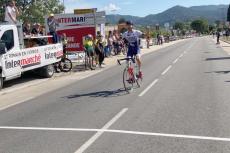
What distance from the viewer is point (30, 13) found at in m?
59.8

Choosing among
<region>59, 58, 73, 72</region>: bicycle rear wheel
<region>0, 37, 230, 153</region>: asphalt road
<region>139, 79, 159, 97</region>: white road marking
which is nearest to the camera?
<region>0, 37, 230, 153</region>: asphalt road

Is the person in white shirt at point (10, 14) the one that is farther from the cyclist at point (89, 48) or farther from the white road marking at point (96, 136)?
the white road marking at point (96, 136)

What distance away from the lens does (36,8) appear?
60250mm

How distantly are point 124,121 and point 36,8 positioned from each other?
52.6 m

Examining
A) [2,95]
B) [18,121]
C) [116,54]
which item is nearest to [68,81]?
[2,95]

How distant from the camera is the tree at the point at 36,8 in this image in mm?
59031

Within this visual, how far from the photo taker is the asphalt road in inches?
294

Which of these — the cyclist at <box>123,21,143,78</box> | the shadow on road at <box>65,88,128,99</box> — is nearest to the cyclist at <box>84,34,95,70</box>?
the cyclist at <box>123,21,143,78</box>

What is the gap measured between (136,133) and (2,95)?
839 cm

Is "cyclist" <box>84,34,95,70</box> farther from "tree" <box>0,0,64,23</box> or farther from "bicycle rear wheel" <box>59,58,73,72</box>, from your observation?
"tree" <box>0,0,64,23</box>

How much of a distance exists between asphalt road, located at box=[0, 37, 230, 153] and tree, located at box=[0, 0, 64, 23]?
45.2 metres

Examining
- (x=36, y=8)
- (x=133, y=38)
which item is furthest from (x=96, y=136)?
(x=36, y=8)

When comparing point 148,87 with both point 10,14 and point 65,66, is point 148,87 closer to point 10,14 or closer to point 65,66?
point 10,14

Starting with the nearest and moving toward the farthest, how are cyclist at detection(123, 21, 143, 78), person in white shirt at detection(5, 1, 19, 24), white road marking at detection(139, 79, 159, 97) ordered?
white road marking at detection(139, 79, 159, 97) → cyclist at detection(123, 21, 143, 78) → person in white shirt at detection(5, 1, 19, 24)
